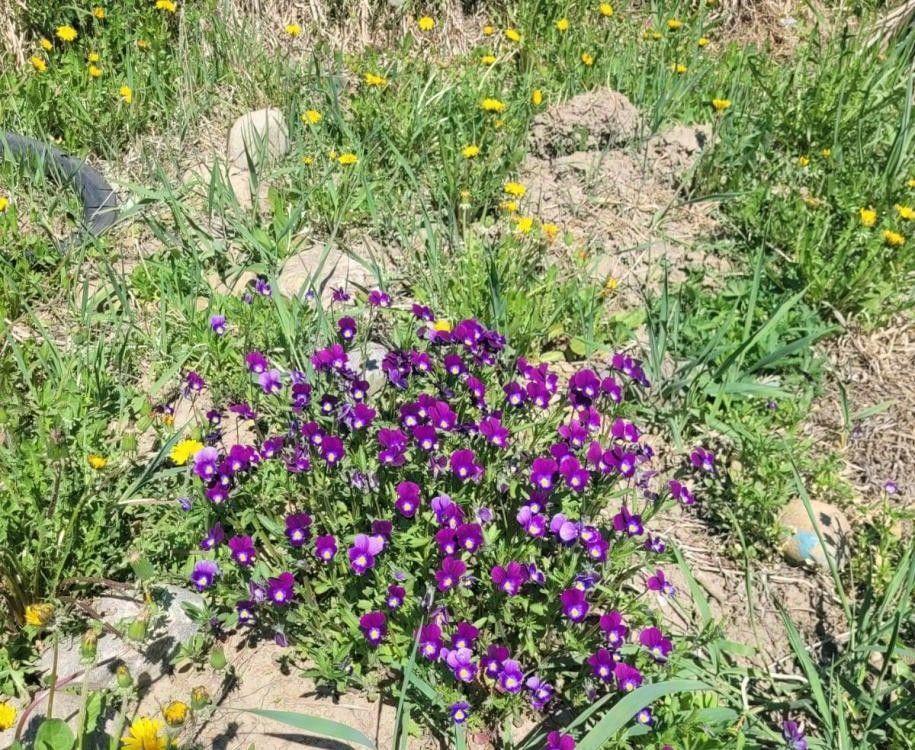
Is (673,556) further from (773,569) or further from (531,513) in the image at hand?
(531,513)

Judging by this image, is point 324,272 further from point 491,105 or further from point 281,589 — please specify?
point 281,589

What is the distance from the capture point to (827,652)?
96.0 inches

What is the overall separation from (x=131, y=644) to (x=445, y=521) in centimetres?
99

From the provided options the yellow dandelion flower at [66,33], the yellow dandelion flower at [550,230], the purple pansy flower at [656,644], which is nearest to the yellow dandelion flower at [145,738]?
the purple pansy flower at [656,644]

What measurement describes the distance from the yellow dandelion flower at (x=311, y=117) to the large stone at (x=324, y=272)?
2.50ft

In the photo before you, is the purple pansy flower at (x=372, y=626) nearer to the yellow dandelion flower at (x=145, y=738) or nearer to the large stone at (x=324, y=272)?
the yellow dandelion flower at (x=145, y=738)

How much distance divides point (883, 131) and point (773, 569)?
8.98 feet

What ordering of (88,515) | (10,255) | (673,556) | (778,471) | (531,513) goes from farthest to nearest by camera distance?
(10,255), (778,471), (673,556), (88,515), (531,513)

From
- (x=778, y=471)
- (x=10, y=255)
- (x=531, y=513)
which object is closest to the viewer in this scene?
(x=531, y=513)

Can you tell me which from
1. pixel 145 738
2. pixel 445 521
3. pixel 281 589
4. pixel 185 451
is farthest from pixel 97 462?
pixel 445 521

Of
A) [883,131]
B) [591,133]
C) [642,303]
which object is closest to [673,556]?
[642,303]

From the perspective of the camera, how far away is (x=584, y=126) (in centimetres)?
413

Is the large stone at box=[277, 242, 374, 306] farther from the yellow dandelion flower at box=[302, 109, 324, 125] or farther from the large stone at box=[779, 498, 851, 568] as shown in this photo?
the large stone at box=[779, 498, 851, 568]

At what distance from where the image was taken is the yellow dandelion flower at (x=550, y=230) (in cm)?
355
